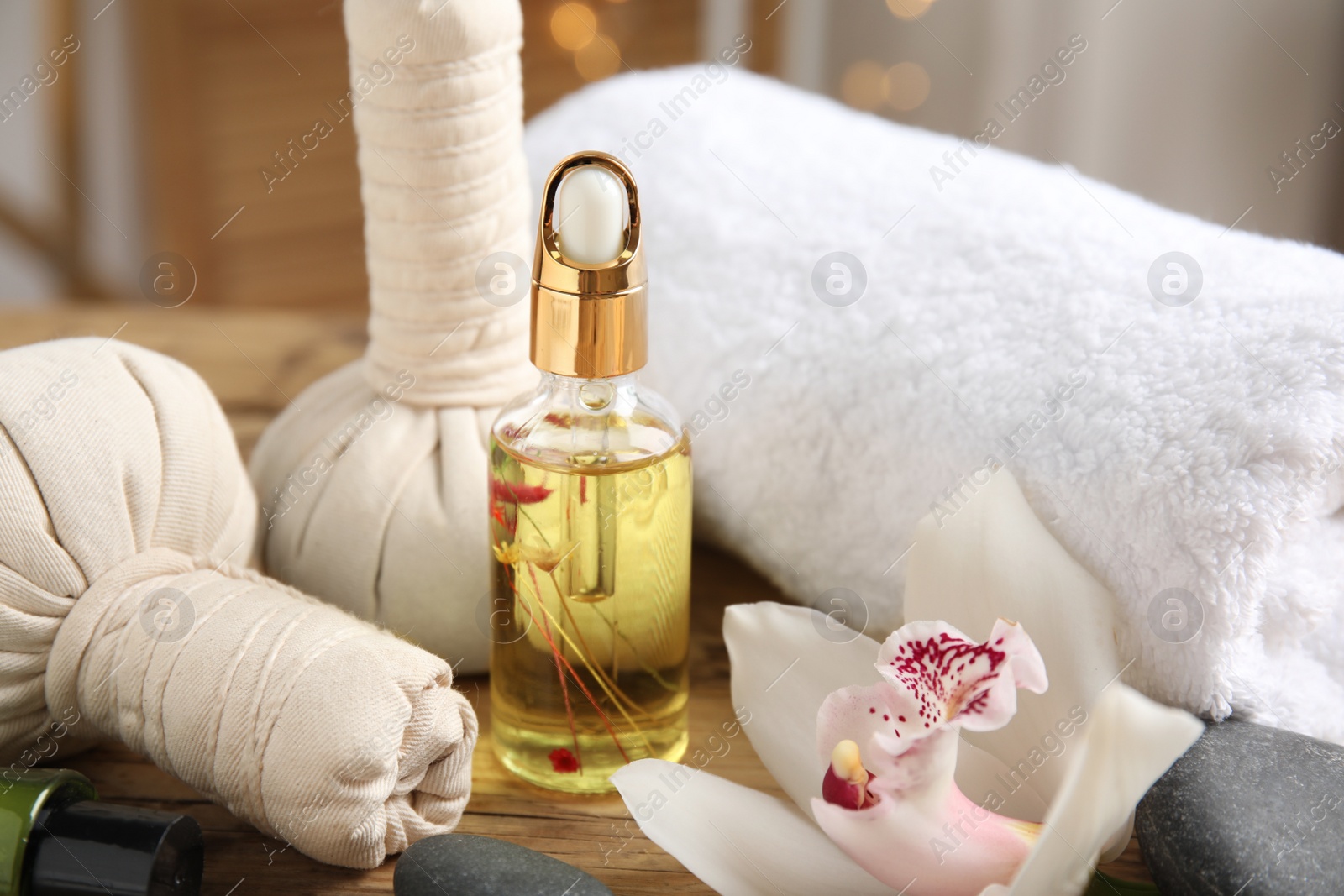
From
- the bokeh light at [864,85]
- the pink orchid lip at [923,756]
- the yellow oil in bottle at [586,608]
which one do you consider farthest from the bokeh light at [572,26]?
the pink orchid lip at [923,756]

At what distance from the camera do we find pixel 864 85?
141 cm

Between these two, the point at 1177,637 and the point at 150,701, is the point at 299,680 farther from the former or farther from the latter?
the point at 1177,637

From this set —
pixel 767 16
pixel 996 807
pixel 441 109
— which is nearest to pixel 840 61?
pixel 767 16

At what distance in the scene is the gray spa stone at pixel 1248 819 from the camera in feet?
1.11

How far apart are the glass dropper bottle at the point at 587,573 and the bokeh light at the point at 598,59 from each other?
1.21 m

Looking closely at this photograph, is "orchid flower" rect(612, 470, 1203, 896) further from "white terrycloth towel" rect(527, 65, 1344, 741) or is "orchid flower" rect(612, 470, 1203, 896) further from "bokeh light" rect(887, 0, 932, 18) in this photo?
"bokeh light" rect(887, 0, 932, 18)

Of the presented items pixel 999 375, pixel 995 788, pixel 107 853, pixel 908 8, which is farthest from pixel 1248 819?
pixel 908 8

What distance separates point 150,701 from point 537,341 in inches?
7.0

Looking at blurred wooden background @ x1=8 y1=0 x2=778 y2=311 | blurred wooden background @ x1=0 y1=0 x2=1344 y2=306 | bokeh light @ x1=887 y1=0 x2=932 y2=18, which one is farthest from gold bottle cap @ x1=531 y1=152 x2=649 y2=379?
blurred wooden background @ x1=8 y1=0 x2=778 y2=311

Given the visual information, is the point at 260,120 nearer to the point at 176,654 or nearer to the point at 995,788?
the point at 176,654

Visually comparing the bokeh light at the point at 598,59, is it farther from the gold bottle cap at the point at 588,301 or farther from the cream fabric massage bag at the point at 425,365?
the gold bottle cap at the point at 588,301

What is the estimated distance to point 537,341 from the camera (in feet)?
1.35

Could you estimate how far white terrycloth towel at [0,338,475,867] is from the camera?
1.23ft

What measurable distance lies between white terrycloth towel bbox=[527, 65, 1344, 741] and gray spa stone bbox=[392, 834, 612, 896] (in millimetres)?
197
